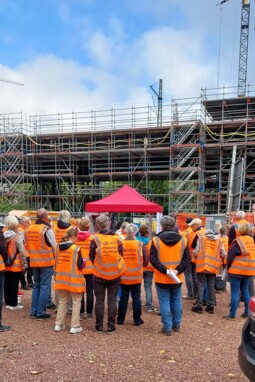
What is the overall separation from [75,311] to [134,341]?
3.24 feet

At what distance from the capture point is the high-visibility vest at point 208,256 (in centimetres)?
687

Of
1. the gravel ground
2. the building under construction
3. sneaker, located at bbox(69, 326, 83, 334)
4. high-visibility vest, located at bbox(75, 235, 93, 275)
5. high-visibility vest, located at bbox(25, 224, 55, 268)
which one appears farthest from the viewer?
the building under construction

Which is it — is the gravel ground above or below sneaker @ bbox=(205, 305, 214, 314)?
above

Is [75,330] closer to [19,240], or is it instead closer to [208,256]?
[19,240]

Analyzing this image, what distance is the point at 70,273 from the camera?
5570 millimetres

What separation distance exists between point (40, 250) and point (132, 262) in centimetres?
156

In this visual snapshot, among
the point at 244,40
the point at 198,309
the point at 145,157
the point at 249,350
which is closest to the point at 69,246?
the point at 198,309

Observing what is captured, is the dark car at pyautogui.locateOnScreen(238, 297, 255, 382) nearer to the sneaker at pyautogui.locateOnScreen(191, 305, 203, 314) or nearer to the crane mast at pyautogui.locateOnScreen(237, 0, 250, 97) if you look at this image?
the sneaker at pyautogui.locateOnScreen(191, 305, 203, 314)

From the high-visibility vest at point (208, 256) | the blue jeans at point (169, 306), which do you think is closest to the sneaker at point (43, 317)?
the blue jeans at point (169, 306)

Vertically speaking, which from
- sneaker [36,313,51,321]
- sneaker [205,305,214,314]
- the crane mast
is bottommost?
sneaker [205,305,214,314]

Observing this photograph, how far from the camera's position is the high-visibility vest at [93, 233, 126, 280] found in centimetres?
550

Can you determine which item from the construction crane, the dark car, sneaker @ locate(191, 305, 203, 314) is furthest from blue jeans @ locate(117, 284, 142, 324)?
the construction crane

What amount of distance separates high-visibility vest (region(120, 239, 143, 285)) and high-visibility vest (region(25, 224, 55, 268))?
4.13 ft

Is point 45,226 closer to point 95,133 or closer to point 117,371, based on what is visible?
point 117,371
